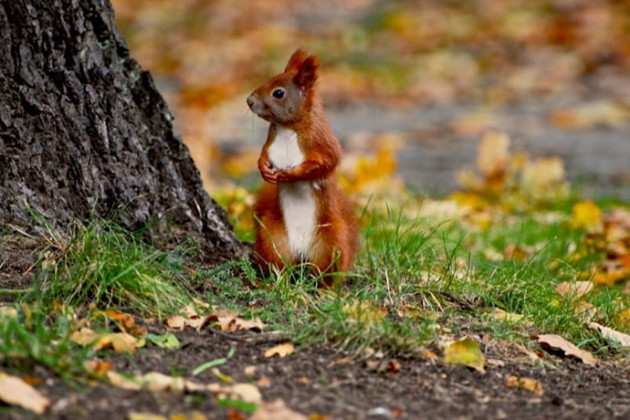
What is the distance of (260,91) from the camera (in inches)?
145

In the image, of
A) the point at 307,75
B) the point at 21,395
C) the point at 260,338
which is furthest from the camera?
the point at 307,75

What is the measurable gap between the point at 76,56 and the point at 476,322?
5.62 ft

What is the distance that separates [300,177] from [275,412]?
118 centimetres

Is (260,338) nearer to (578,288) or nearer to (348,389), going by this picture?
(348,389)

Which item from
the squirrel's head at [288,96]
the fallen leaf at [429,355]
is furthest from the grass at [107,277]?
the fallen leaf at [429,355]

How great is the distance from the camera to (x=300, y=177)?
11.7ft

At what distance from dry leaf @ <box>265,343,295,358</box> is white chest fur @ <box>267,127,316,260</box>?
0.72 metres

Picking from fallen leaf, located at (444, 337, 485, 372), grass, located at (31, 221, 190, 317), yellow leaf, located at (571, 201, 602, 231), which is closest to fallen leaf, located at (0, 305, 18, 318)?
grass, located at (31, 221, 190, 317)

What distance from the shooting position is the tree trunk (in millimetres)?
3492

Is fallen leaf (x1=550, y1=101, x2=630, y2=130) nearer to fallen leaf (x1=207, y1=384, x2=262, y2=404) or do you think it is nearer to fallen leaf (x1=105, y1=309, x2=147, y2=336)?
fallen leaf (x1=105, y1=309, x2=147, y2=336)

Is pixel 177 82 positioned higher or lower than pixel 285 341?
higher

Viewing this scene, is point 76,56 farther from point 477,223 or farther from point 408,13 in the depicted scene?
point 408,13

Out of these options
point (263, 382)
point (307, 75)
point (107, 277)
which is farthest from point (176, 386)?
point (307, 75)

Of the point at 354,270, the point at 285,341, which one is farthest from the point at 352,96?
the point at 285,341
